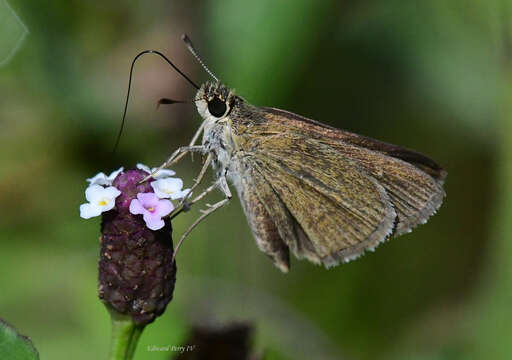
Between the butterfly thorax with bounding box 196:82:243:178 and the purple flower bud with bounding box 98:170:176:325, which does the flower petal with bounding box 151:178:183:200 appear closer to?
the purple flower bud with bounding box 98:170:176:325

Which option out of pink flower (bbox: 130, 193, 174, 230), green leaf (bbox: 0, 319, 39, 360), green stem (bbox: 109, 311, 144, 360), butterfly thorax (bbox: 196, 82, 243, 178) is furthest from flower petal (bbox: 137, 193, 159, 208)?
butterfly thorax (bbox: 196, 82, 243, 178)

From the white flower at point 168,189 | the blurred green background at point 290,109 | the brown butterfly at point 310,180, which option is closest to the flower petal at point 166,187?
the white flower at point 168,189

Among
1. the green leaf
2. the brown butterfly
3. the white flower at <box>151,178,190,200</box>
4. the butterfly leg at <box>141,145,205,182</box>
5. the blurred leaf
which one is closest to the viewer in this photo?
the green leaf

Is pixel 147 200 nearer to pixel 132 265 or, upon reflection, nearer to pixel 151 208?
pixel 151 208

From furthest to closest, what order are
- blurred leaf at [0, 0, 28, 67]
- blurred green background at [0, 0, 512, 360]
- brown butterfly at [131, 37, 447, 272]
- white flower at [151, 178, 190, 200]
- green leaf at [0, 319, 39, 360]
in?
1. blurred green background at [0, 0, 512, 360]
2. blurred leaf at [0, 0, 28, 67]
3. brown butterfly at [131, 37, 447, 272]
4. white flower at [151, 178, 190, 200]
5. green leaf at [0, 319, 39, 360]

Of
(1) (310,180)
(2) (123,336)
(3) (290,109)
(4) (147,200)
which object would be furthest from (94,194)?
(3) (290,109)

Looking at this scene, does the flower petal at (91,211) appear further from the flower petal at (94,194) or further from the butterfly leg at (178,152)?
the butterfly leg at (178,152)

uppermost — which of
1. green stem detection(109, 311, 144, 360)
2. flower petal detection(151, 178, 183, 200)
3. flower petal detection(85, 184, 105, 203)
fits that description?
flower petal detection(151, 178, 183, 200)
